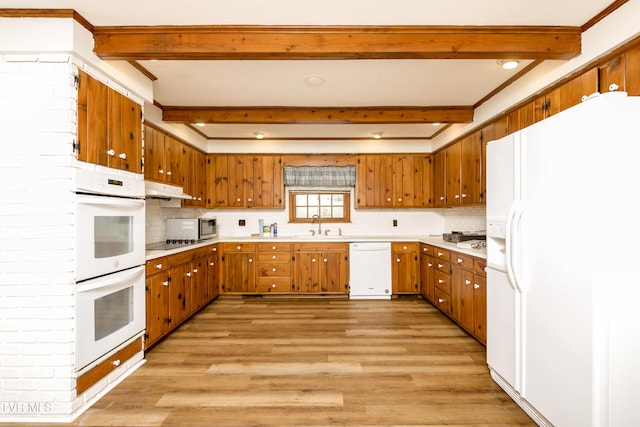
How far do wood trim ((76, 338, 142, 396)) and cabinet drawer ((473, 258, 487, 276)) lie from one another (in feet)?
10.2

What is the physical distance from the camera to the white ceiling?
6.84ft

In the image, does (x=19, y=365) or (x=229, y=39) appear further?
(x=229, y=39)

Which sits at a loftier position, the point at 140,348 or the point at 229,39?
the point at 229,39

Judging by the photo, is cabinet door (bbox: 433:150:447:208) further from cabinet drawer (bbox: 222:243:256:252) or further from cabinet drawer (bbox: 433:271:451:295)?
cabinet drawer (bbox: 222:243:256:252)

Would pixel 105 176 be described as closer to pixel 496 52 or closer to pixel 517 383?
pixel 496 52

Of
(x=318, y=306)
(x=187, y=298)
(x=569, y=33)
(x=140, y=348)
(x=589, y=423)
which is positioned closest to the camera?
(x=589, y=423)

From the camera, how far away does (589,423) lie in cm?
159

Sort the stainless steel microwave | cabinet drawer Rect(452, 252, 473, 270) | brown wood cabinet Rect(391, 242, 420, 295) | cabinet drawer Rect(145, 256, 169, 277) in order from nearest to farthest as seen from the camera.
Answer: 1. cabinet drawer Rect(145, 256, 169, 277)
2. cabinet drawer Rect(452, 252, 473, 270)
3. the stainless steel microwave
4. brown wood cabinet Rect(391, 242, 420, 295)

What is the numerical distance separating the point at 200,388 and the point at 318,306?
7.74 ft

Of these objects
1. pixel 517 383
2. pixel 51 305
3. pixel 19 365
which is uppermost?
pixel 51 305

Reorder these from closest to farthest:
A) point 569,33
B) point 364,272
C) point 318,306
→ 1. point 569,33
2. point 318,306
3. point 364,272

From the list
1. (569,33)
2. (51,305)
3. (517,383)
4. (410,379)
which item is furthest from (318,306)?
(569,33)

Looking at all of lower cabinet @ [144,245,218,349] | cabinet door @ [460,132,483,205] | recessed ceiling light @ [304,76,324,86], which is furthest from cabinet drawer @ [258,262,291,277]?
recessed ceiling light @ [304,76,324,86]

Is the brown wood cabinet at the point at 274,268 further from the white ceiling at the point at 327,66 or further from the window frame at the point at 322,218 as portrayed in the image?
the white ceiling at the point at 327,66
